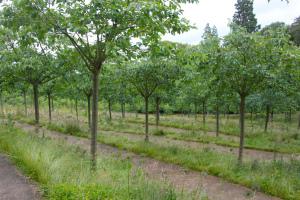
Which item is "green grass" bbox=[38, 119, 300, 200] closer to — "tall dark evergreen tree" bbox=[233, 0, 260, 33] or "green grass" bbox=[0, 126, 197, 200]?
"green grass" bbox=[0, 126, 197, 200]

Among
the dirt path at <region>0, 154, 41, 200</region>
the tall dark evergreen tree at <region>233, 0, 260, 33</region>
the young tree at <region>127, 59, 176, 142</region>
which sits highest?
the tall dark evergreen tree at <region>233, 0, 260, 33</region>

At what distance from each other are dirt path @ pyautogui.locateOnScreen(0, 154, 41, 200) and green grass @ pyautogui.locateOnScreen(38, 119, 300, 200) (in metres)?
5.75

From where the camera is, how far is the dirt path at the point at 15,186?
16.9ft

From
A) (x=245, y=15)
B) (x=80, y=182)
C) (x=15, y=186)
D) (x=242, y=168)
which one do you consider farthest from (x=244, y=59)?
(x=245, y=15)

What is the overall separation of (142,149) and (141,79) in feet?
12.0

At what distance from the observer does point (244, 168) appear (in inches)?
391

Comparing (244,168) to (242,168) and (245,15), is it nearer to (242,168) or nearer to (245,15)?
(242,168)

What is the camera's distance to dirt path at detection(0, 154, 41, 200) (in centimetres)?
515

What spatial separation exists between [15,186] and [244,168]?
7014 mm

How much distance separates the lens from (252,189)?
27.6ft

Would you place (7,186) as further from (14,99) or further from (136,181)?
(14,99)

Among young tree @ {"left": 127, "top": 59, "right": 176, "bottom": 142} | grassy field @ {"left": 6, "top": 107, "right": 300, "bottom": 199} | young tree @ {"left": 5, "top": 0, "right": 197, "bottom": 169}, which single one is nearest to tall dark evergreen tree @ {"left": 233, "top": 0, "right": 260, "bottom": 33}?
young tree @ {"left": 127, "top": 59, "right": 176, "bottom": 142}

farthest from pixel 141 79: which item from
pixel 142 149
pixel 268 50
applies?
pixel 268 50

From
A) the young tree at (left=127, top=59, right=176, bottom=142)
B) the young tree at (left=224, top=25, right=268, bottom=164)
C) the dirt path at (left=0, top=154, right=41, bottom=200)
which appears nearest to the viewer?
the dirt path at (left=0, top=154, right=41, bottom=200)
